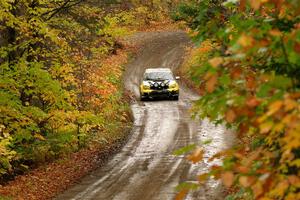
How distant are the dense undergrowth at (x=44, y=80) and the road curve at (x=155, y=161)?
1.74 meters

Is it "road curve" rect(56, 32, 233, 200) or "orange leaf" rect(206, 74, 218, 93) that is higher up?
"orange leaf" rect(206, 74, 218, 93)

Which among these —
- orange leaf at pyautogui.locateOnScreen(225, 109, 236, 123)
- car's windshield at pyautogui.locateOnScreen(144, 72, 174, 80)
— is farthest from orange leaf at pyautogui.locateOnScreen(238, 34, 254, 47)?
car's windshield at pyautogui.locateOnScreen(144, 72, 174, 80)

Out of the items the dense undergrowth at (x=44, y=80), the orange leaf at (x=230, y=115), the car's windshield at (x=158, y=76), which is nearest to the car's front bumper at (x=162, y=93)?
the car's windshield at (x=158, y=76)

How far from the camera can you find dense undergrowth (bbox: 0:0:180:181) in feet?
44.4

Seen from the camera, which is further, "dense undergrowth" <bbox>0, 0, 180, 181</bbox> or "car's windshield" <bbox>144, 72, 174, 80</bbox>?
"car's windshield" <bbox>144, 72, 174, 80</bbox>

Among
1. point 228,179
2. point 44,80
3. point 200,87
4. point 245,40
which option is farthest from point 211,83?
point 44,80

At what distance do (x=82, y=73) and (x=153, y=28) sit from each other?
36.3 m

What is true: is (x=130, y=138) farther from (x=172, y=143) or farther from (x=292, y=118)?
(x=292, y=118)

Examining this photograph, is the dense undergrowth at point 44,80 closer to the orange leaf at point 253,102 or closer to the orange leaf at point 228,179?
the orange leaf at point 228,179

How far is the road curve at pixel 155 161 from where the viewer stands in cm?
1295

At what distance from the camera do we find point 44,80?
13797 millimetres

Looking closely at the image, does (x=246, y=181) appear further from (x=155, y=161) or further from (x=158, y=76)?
(x=158, y=76)

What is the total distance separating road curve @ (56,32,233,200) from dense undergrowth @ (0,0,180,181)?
1742 millimetres

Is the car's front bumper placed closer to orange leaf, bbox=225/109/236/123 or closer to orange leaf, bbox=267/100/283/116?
orange leaf, bbox=225/109/236/123
